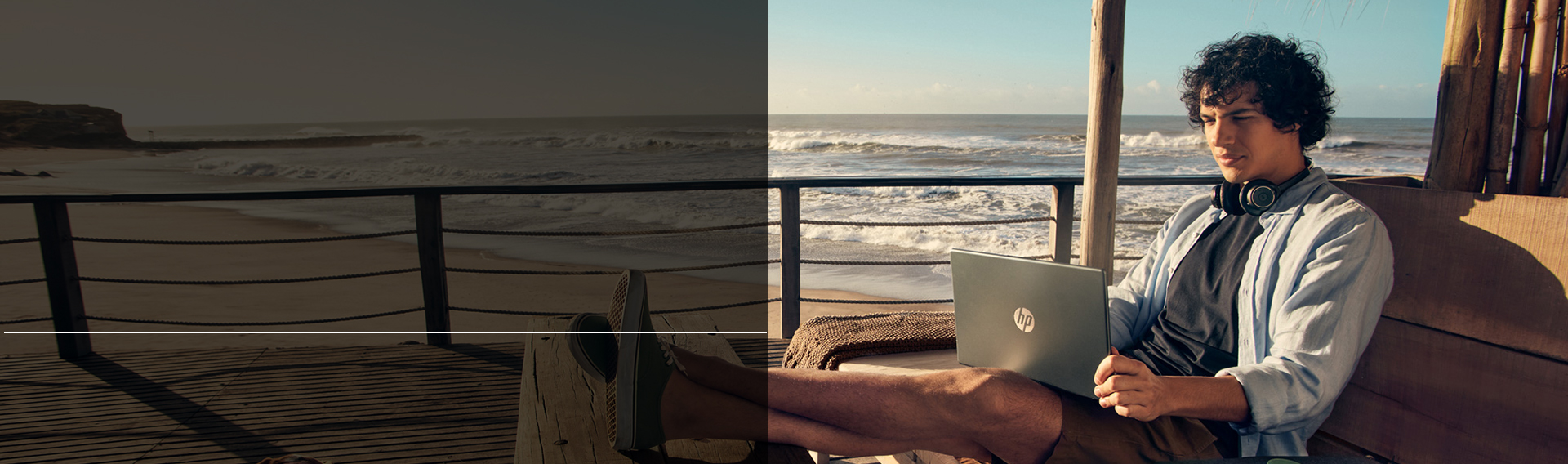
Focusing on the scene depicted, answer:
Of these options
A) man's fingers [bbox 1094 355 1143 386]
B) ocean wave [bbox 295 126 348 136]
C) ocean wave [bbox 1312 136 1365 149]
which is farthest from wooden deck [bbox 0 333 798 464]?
ocean wave [bbox 295 126 348 136]

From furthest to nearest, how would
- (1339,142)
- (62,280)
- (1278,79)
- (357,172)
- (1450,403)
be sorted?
(357,172) → (1339,142) → (62,280) → (1278,79) → (1450,403)

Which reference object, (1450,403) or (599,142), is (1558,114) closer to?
(1450,403)

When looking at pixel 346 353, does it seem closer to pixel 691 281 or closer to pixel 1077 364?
pixel 1077 364

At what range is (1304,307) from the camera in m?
1.03

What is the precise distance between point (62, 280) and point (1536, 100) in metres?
3.95

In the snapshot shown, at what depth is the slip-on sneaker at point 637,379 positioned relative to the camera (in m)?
1.02

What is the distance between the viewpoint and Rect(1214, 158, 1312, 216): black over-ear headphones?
119 cm

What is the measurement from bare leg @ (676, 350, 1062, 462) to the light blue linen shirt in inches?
10.9

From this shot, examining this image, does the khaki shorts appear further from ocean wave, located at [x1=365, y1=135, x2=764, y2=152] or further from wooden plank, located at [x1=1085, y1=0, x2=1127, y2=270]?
ocean wave, located at [x1=365, y1=135, x2=764, y2=152]

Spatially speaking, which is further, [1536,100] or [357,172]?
[357,172]

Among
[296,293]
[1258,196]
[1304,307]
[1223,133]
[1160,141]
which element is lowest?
[296,293]

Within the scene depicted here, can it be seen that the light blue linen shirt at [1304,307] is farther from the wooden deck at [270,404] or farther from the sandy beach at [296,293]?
the sandy beach at [296,293]

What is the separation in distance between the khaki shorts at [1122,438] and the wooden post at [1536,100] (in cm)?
63

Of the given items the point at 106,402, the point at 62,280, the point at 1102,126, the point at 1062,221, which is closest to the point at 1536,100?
the point at 1102,126
